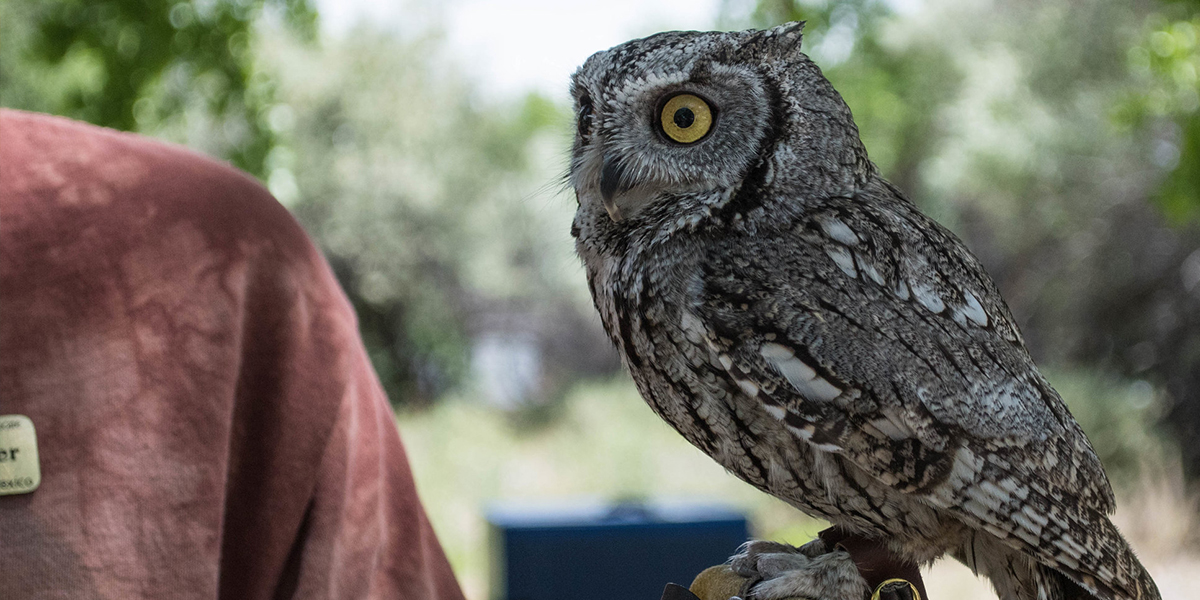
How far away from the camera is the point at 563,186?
138cm

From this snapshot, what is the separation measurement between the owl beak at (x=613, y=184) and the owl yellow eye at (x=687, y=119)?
9 centimetres

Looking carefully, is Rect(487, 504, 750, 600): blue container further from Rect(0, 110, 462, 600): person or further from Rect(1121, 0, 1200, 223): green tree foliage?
Rect(1121, 0, 1200, 223): green tree foliage

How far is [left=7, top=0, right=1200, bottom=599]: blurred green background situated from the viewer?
3.43 m

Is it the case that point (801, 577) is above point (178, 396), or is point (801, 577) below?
below

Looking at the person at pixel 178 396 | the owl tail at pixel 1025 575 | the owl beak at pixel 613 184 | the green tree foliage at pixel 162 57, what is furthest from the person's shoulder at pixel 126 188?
the green tree foliage at pixel 162 57

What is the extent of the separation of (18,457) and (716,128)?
3.88 ft

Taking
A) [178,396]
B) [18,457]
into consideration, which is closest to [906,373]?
[178,396]

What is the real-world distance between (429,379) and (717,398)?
14.9 meters

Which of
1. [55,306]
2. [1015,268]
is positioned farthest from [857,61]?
[1015,268]

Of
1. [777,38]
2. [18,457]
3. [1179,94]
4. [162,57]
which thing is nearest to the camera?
[777,38]

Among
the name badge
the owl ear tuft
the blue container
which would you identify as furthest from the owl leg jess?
the blue container

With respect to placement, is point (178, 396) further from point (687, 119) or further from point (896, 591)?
point (896, 591)

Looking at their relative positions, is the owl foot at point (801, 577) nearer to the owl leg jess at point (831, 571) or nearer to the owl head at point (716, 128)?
the owl leg jess at point (831, 571)

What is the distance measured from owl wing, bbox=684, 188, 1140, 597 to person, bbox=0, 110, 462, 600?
0.77 meters
